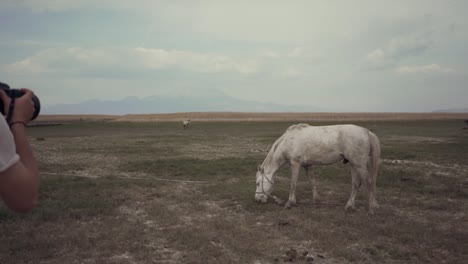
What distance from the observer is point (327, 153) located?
13062mm

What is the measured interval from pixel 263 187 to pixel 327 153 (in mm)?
2755

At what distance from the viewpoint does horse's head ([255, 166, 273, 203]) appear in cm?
1352

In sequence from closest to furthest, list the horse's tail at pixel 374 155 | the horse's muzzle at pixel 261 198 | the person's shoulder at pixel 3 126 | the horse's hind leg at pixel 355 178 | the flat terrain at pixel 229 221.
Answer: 1. the person's shoulder at pixel 3 126
2. the flat terrain at pixel 229 221
3. the horse's hind leg at pixel 355 178
4. the horse's tail at pixel 374 155
5. the horse's muzzle at pixel 261 198

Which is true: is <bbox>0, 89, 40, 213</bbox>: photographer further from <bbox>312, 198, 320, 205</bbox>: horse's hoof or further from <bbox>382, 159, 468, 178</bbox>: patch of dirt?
<bbox>382, 159, 468, 178</bbox>: patch of dirt

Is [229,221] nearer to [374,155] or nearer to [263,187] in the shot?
[263,187]

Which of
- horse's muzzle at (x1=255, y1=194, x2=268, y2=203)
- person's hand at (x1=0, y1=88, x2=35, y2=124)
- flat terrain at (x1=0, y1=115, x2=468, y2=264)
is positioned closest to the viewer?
person's hand at (x1=0, y1=88, x2=35, y2=124)

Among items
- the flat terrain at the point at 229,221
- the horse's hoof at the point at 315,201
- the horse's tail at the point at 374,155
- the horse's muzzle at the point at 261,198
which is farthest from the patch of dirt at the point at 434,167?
the horse's muzzle at the point at 261,198

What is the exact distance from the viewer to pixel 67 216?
11602mm

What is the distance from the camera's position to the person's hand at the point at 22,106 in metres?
2.56

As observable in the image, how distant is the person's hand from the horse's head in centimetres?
1134

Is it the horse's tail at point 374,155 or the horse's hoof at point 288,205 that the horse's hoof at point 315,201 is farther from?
the horse's tail at point 374,155

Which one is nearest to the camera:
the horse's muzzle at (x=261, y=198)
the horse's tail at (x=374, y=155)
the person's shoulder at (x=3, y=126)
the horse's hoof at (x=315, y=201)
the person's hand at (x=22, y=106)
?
the person's shoulder at (x=3, y=126)

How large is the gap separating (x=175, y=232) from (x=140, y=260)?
1.90m

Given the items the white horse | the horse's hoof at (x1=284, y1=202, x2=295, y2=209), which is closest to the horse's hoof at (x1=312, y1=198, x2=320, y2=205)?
the white horse
